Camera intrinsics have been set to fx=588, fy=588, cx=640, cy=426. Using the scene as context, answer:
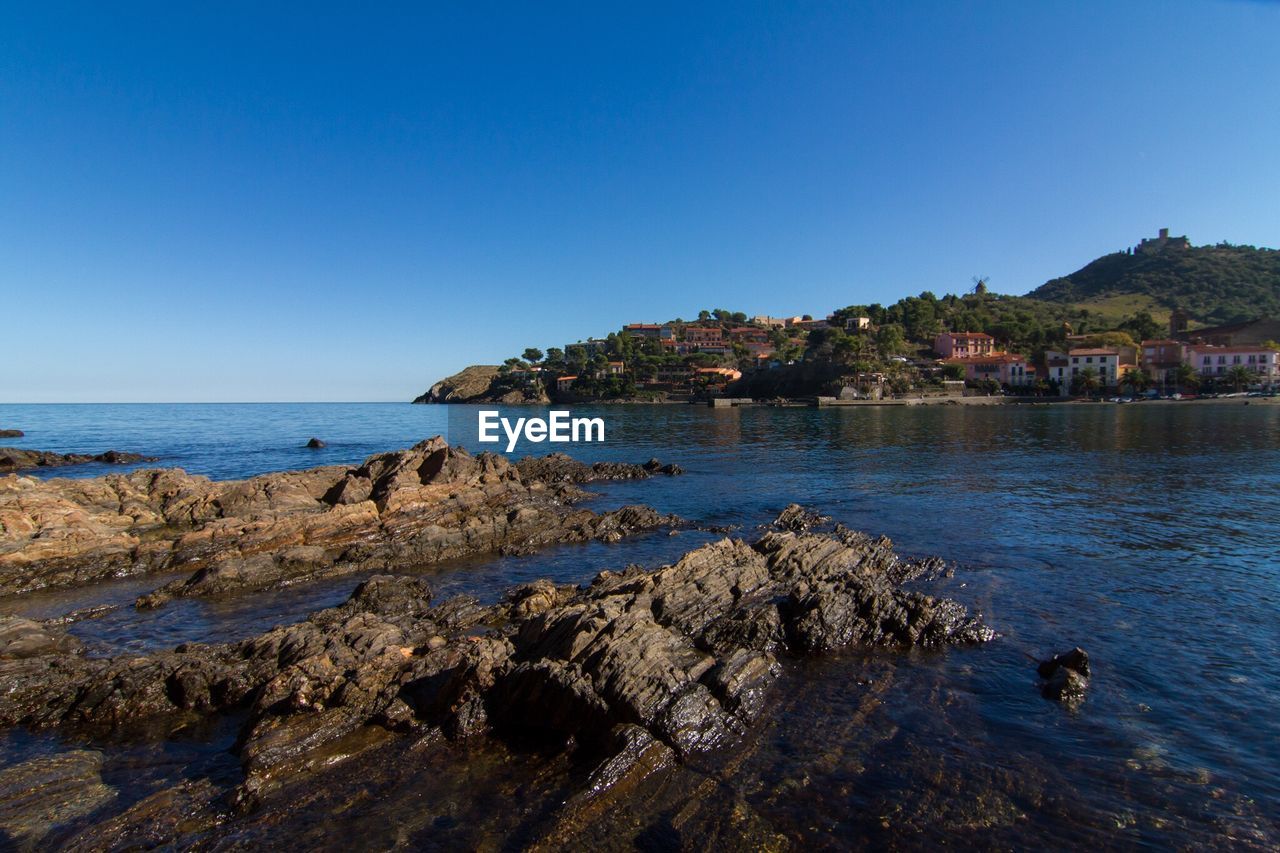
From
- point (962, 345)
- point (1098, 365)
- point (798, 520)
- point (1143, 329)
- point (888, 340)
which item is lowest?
point (798, 520)

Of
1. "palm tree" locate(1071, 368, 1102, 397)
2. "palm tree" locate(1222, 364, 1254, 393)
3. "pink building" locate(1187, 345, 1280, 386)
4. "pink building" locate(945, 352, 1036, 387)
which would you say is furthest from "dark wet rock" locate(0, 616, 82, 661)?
"pink building" locate(1187, 345, 1280, 386)

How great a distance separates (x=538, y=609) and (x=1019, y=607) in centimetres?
1286

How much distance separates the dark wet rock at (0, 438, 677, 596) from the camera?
19.6 meters

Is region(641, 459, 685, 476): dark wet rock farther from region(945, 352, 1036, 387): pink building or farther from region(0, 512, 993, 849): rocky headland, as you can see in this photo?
region(945, 352, 1036, 387): pink building

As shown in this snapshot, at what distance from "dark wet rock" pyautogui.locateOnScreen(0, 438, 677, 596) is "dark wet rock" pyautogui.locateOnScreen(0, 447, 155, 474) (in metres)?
31.3

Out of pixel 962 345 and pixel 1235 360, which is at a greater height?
pixel 962 345

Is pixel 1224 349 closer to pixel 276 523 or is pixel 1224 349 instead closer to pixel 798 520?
pixel 798 520

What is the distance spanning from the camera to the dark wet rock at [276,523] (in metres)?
19.6

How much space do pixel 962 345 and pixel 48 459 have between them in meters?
174

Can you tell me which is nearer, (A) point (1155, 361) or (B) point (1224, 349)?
(B) point (1224, 349)

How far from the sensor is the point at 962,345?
156 metres

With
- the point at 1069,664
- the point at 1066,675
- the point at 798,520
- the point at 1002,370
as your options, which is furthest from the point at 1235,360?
the point at 1066,675

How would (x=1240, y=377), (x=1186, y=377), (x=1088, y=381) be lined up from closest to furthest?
1. (x=1240, y=377)
2. (x=1186, y=377)
3. (x=1088, y=381)

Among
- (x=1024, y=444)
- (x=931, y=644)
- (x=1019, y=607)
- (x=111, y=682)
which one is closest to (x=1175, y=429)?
(x=1024, y=444)
